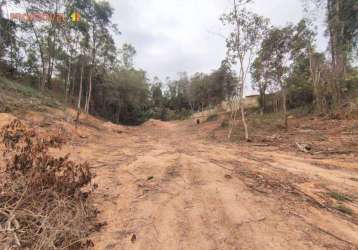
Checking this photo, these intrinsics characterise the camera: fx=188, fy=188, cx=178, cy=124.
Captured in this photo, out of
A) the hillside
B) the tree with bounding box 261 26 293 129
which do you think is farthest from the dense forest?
the hillside

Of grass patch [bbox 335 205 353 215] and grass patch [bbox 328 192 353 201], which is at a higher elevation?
grass patch [bbox 328 192 353 201]

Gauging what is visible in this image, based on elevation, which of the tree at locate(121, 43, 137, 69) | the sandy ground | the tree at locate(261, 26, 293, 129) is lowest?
the sandy ground

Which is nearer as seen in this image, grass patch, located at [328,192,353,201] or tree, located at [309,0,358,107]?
grass patch, located at [328,192,353,201]

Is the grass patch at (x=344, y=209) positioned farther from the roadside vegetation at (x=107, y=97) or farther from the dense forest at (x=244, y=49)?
the dense forest at (x=244, y=49)

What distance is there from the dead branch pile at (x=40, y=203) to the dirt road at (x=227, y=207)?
0.29 m

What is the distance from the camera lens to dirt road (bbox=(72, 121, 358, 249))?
201 centimetres

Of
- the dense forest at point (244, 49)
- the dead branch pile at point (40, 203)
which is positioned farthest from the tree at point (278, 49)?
the dead branch pile at point (40, 203)

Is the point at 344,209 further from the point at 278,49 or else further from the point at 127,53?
the point at 127,53

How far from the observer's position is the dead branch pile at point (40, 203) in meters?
1.85

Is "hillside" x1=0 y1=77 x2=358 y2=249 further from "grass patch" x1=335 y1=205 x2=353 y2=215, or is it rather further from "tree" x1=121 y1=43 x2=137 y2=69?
"tree" x1=121 y1=43 x2=137 y2=69

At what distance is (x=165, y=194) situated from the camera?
10.2ft

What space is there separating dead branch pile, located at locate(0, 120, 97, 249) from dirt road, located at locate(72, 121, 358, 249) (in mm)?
293

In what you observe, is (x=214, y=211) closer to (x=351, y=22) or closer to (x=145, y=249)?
(x=145, y=249)

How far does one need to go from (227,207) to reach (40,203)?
2.42 metres
